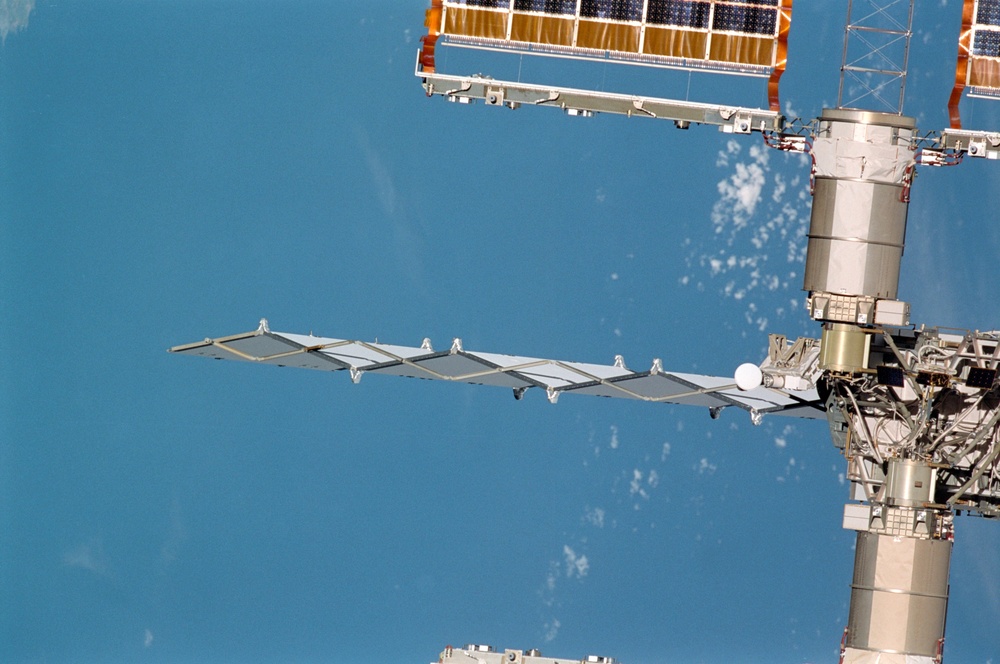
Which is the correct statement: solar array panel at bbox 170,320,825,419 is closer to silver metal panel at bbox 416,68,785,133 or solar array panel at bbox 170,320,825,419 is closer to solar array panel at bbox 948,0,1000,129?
silver metal panel at bbox 416,68,785,133

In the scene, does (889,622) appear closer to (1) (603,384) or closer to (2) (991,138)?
(1) (603,384)

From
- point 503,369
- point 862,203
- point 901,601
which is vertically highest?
point 862,203

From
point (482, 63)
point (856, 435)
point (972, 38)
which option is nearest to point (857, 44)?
point (482, 63)

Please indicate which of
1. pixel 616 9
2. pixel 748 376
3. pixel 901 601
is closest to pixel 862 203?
pixel 748 376

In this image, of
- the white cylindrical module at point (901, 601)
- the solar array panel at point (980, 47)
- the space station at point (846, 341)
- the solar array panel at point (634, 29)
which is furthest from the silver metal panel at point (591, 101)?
the white cylindrical module at point (901, 601)

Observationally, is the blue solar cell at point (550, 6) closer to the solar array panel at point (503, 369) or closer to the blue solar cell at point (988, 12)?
the solar array panel at point (503, 369)

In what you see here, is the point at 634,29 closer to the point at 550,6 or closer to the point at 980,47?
the point at 550,6
